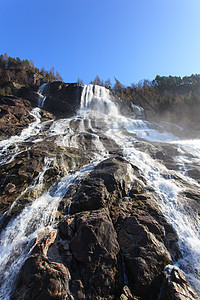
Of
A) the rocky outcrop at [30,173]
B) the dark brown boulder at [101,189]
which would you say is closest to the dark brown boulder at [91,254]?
the dark brown boulder at [101,189]

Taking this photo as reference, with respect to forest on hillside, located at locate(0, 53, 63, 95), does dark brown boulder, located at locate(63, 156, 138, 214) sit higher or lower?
lower

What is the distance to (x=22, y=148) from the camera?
1141 cm

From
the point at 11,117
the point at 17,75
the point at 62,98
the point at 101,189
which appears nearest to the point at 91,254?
the point at 101,189

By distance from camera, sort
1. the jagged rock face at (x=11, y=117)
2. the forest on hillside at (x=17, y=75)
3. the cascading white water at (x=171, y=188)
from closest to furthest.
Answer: the cascading white water at (x=171, y=188)
the jagged rock face at (x=11, y=117)
the forest on hillside at (x=17, y=75)

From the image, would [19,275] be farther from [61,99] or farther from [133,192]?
[61,99]

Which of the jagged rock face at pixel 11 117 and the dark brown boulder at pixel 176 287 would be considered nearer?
the dark brown boulder at pixel 176 287

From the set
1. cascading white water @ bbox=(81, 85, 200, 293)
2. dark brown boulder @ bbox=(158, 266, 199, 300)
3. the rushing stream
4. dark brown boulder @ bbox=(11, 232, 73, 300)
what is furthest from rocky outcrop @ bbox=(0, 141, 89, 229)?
dark brown boulder @ bbox=(158, 266, 199, 300)

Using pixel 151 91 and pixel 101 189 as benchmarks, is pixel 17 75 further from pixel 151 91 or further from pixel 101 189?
pixel 101 189

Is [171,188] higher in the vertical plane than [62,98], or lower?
lower

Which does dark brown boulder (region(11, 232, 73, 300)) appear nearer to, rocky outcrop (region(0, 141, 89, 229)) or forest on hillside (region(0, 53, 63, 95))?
rocky outcrop (region(0, 141, 89, 229))

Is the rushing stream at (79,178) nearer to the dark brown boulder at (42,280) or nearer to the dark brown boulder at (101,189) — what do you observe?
the dark brown boulder at (42,280)

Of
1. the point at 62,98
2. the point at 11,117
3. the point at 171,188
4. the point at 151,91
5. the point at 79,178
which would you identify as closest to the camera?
the point at 171,188

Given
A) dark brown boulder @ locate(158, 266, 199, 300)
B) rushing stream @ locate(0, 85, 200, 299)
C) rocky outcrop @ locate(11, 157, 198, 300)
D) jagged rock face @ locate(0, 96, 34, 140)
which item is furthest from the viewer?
jagged rock face @ locate(0, 96, 34, 140)

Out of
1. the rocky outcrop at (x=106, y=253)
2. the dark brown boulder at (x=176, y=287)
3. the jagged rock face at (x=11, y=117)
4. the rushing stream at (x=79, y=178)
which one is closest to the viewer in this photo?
the dark brown boulder at (x=176, y=287)
